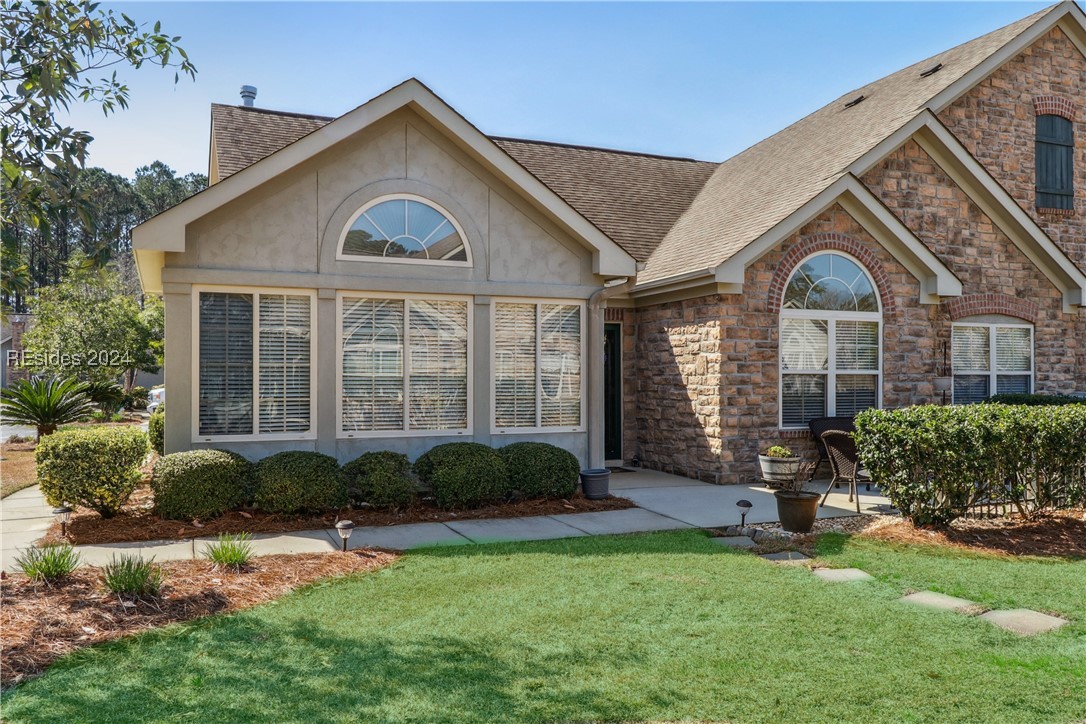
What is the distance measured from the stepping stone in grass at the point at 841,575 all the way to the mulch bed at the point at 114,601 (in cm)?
383

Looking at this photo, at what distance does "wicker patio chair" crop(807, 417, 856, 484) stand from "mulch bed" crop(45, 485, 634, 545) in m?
3.66

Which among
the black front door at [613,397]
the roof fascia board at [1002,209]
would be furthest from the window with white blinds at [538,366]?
the roof fascia board at [1002,209]

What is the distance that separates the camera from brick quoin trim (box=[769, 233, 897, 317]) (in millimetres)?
11891

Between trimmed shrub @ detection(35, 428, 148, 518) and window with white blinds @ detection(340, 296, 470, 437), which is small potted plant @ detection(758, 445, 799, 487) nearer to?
window with white blinds @ detection(340, 296, 470, 437)

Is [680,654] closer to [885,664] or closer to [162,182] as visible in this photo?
[885,664]

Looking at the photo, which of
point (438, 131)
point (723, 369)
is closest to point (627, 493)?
point (723, 369)

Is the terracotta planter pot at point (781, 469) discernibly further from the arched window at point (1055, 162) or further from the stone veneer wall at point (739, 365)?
the arched window at point (1055, 162)

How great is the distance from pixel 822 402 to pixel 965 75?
6.60 meters

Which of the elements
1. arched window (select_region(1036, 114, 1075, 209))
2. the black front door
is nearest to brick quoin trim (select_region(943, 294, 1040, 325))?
arched window (select_region(1036, 114, 1075, 209))

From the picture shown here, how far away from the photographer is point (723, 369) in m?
11.5

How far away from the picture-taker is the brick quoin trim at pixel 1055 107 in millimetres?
15086

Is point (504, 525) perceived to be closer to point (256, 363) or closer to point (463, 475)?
point (463, 475)

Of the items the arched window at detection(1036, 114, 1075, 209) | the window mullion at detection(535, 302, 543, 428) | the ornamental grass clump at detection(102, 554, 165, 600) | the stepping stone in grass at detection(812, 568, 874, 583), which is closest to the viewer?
the ornamental grass clump at detection(102, 554, 165, 600)

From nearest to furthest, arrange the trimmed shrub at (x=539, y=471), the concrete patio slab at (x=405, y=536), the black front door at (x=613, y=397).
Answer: the concrete patio slab at (x=405, y=536)
the trimmed shrub at (x=539, y=471)
the black front door at (x=613, y=397)
